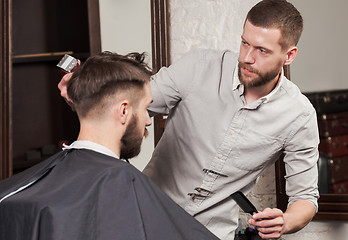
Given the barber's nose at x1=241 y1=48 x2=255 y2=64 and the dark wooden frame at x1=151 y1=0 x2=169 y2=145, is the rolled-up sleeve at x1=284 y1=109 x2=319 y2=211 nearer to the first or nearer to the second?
the barber's nose at x1=241 y1=48 x2=255 y2=64

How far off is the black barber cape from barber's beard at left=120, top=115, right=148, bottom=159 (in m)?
0.11

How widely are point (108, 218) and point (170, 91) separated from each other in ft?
2.59

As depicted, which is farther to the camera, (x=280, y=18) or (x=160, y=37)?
(x=160, y=37)

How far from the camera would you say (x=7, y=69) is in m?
3.15

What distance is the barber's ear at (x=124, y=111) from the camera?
1694mm

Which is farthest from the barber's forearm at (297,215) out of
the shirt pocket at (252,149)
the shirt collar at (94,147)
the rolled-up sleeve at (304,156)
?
the shirt collar at (94,147)

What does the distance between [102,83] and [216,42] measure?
1.26m

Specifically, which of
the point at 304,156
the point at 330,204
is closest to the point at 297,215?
the point at 304,156

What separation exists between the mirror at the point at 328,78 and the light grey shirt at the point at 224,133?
1.45 feet

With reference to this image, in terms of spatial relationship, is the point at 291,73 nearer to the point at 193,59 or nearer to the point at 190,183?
the point at 193,59

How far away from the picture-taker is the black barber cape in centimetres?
145

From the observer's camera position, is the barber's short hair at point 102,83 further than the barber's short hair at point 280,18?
No

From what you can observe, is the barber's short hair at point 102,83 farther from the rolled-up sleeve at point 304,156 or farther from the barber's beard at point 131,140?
the rolled-up sleeve at point 304,156

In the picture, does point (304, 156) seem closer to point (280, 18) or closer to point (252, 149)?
point (252, 149)
